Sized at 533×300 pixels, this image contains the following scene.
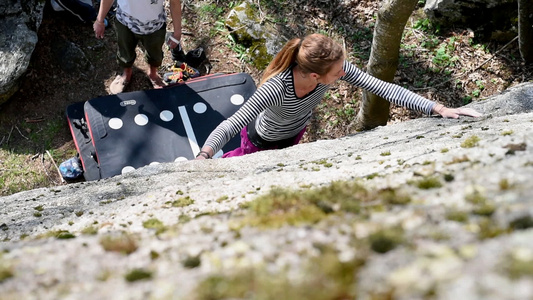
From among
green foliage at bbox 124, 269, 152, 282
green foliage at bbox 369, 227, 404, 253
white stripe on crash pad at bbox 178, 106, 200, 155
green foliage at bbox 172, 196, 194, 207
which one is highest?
green foliage at bbox 369, 227, 404, 253

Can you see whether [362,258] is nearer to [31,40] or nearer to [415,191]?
[415,191]

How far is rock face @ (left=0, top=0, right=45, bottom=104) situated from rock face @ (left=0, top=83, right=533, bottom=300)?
3765 mm

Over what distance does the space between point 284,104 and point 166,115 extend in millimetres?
2295

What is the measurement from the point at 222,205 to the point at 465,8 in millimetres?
5555

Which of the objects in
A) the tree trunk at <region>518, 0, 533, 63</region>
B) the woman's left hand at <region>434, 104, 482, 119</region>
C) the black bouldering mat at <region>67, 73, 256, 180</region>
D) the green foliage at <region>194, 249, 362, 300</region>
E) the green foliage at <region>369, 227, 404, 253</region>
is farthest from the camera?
the tree trunk at <region>518, 0, 533, 63</region>

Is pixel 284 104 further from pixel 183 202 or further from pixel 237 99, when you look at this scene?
pixel 237 99

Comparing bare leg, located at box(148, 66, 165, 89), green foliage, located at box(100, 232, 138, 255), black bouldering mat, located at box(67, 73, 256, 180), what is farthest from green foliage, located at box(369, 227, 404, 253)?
bare leg, located at box(148, 66, 165, 89)

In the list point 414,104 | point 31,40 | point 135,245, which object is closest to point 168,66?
point 31,40

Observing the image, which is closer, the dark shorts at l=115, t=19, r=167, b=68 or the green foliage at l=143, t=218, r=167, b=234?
the green foliage at l=143, t=218, r=167, b=234

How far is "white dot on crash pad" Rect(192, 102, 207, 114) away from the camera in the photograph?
541 centimetres

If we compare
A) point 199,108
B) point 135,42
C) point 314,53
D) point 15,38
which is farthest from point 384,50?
point 15,38

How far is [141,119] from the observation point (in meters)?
5.28

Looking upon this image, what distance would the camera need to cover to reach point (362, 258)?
1.20m

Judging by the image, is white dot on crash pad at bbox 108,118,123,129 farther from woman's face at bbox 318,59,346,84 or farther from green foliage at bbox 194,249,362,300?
green foliage at bbox 194,249,362,300
